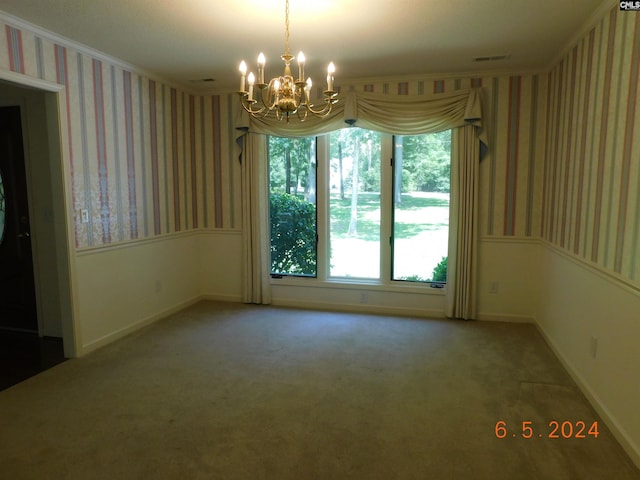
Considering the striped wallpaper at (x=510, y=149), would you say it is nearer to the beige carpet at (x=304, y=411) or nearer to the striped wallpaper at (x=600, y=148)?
the striped wallpaper at (x=600, y=148)

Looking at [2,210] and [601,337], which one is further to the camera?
[2,210]

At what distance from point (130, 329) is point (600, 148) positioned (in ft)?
13.8

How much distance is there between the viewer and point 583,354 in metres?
2.94

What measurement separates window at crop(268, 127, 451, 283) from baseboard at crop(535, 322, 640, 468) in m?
1.68

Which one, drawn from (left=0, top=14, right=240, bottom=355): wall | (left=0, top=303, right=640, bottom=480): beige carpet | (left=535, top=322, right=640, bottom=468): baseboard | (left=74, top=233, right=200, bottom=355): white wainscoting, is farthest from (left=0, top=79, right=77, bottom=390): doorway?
(left=535, top=322, right=640, bottom=468): baseboard

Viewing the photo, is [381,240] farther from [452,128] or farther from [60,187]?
[60,187]

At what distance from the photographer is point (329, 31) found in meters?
3.24

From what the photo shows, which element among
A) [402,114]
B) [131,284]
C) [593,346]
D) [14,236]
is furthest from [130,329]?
[593,346]

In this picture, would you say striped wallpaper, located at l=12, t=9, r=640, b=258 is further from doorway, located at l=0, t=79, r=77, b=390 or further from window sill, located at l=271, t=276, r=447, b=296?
window sill, located at l=271, t=276, r=447, b=296

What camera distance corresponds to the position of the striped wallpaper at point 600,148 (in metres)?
2.36

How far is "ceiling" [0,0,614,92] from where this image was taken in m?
2.79

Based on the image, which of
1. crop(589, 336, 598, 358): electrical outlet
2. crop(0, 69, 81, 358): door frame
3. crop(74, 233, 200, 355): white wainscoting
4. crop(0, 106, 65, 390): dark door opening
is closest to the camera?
crop(589, 336, 598, 358): electrical outlet

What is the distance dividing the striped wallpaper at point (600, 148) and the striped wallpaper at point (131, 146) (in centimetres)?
344

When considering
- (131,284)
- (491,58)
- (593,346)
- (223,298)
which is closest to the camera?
(593,346)
